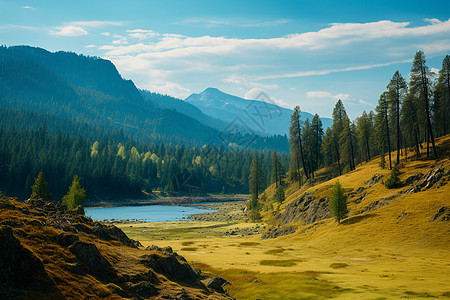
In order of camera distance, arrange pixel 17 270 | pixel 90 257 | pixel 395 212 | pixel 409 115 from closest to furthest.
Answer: pixel 17 270 → pixel 90 257 → pixel 395 212 → pixel 409 115

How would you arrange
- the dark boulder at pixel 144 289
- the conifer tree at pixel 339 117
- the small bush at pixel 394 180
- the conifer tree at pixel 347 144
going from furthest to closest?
the conifer tree at pixel 339 117, the conifer tree at pixel 347 144, the small bush at pixel 394 180, the dark boulder at pixel 144 289

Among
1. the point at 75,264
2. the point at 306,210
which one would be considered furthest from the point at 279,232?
the point at 75,264

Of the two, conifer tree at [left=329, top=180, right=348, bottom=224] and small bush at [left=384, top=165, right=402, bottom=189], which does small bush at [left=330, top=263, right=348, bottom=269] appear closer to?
conifer tree at [left=329, top=180, right=348, bottom=224]

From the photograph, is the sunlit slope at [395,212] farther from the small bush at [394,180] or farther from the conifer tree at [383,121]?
the conifer tree at [383,121]

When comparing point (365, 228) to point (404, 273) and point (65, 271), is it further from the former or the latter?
point (65, 271)

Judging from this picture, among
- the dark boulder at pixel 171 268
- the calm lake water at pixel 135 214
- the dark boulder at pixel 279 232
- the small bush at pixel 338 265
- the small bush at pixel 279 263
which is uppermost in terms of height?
the dark boulder at pixel 171 268

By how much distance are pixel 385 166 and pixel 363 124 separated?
2066 centimetres

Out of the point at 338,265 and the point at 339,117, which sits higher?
the point at 339,117

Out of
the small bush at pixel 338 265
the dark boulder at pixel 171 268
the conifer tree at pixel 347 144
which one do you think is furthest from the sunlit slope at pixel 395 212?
the dark boulder at pixel 171 268

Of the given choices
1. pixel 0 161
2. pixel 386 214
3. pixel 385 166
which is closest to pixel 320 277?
pixel 386 214

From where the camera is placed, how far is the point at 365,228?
54.2 metres

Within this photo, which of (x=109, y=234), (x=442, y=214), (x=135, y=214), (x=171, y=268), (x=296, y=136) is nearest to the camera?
(x=171, y=268)

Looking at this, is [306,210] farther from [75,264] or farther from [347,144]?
[75,264]

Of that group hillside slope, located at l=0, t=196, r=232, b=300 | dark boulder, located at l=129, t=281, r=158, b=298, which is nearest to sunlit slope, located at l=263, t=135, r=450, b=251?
hillside slope, located at l=0, t=196, r=232, b=300
